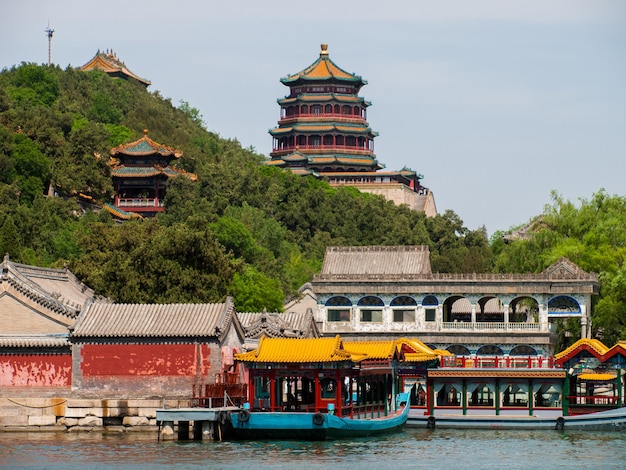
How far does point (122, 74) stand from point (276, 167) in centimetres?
2655

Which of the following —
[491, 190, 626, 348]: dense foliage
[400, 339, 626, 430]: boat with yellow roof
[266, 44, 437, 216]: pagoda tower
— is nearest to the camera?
[400, 339, 626, 430]: boat with yellow roof

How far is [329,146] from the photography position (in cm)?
11981

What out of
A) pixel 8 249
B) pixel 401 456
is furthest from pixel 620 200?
pixel 401 456

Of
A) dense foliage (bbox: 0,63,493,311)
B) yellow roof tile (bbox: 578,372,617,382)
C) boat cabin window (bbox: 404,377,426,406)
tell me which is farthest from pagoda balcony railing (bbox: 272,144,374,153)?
yellow roof tile (bbox: 578,372,617,382)

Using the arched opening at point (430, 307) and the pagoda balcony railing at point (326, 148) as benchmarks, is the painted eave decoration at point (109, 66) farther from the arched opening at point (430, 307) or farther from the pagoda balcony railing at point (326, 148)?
the arched opening at point (430, 307)

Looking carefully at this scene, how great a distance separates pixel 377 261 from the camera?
7375 centimetres

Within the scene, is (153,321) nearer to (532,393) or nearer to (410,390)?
(410,390)

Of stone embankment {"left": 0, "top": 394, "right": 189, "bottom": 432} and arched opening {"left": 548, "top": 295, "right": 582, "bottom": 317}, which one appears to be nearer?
stone embankment {"left": 0, "top": 394, "right": 189, "bottom": 432}

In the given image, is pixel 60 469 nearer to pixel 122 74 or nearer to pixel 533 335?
pixel 533 335

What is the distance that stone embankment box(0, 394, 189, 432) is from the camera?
4759 centimetres

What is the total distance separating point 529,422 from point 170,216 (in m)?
45.1

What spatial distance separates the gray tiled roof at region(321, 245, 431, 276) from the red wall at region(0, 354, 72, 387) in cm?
2572

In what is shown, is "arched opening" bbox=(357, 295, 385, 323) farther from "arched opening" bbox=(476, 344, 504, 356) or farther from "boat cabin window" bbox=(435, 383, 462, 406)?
"boat cabin window" bbox=(435, 383, 462, 406)

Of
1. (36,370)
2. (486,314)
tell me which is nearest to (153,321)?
(36,370)
